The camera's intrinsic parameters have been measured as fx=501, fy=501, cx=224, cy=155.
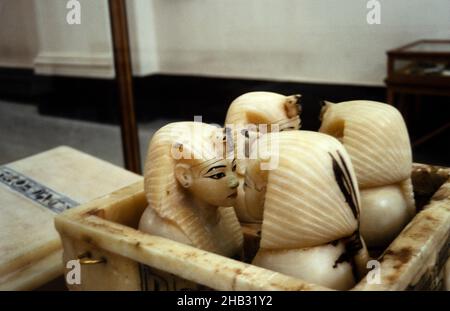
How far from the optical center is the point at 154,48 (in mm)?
1307

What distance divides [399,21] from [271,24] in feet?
0.83

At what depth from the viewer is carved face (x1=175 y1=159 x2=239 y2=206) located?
75cm

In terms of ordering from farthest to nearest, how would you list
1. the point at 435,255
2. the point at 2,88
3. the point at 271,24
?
1. the point at 2,88
2. the point at 271,24
3. the point at 435,255

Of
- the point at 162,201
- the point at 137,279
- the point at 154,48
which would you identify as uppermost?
the point at 154,48

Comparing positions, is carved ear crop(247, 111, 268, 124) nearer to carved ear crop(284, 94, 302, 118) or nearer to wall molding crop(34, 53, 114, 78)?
carved ear crop(284, 94, 302, 118)

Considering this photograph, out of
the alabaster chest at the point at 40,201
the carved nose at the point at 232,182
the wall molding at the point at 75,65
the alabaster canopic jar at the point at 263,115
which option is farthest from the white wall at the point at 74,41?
the carved nose at the point at 232,182

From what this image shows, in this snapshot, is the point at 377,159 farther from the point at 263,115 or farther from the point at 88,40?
the point at 88,40

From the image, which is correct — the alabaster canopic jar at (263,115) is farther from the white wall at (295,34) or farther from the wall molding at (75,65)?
the wall molding at (75,65)

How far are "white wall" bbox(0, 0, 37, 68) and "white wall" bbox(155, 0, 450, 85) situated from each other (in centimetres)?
45

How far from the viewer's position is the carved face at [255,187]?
680mm

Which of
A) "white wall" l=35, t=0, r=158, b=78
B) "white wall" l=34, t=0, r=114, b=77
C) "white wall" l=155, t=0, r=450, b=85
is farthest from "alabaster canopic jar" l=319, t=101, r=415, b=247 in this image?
"white wall" l=34, t=0, r=114, b=77
